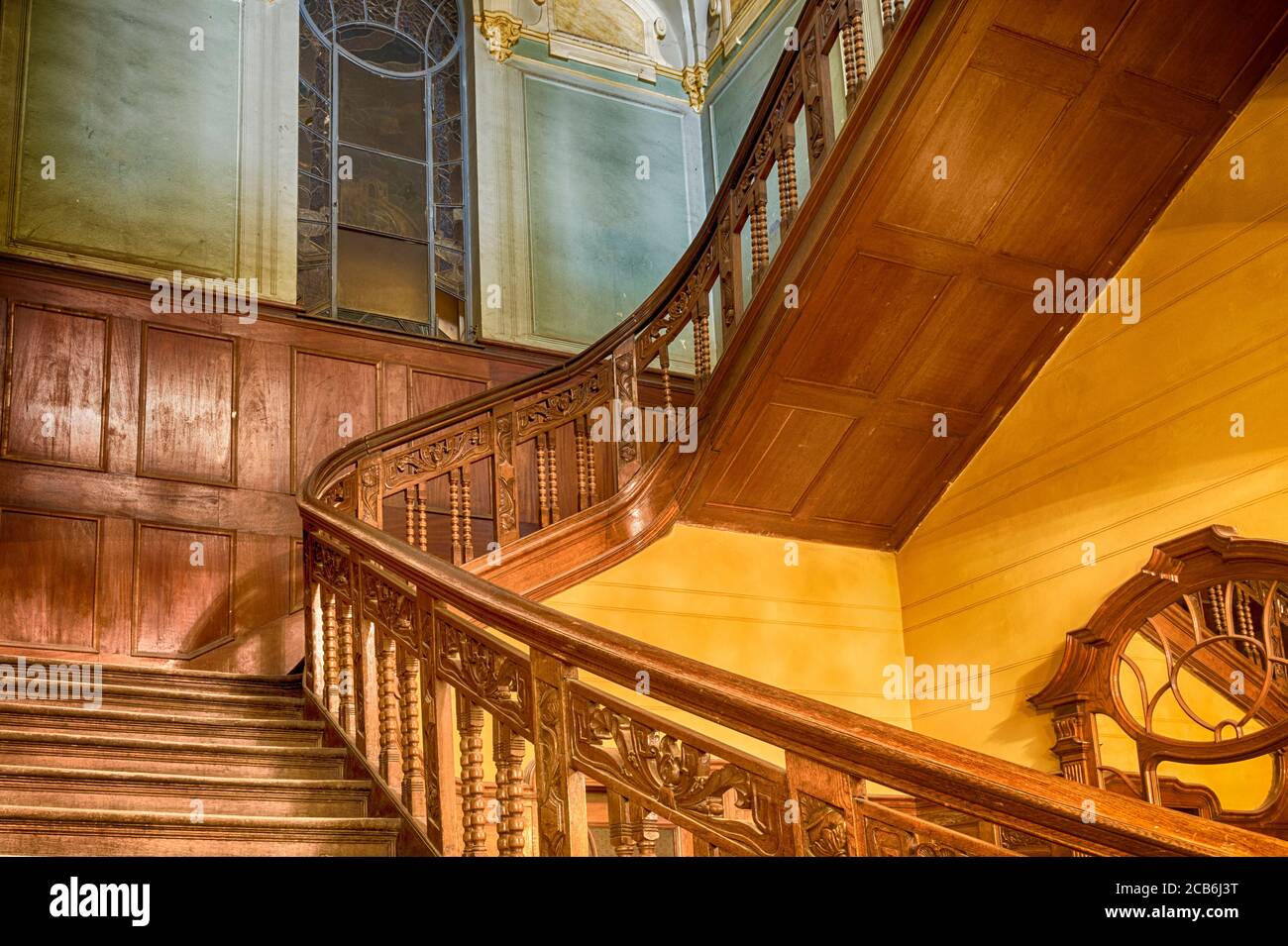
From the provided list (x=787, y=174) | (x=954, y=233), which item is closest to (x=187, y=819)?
(x=787, y=174)

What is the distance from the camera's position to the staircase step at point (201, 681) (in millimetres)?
5004

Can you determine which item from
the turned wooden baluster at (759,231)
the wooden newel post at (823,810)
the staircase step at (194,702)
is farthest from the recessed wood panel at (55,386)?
the wooden newel post at (823,810)

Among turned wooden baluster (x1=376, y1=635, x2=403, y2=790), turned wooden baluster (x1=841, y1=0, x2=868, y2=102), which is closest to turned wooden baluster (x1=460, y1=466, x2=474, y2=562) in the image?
turned wooden baluster (x1=376, y1=635, x2=403, y2=790)

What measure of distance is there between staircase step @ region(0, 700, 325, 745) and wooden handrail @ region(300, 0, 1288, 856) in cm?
16

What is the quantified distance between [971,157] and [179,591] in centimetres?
428

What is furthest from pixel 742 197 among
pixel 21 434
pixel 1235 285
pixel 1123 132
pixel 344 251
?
pixel 21 434

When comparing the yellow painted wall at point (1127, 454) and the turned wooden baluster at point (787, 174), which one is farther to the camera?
the turned wooden baluster at point (787, 174)

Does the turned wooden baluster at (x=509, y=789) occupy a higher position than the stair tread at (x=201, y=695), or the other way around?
the stair tread at (x=201, y=695)

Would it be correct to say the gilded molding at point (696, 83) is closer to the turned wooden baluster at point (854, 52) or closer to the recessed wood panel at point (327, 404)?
the recessed wood panel at point (327, 404)

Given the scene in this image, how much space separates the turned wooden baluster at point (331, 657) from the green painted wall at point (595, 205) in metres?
3.76

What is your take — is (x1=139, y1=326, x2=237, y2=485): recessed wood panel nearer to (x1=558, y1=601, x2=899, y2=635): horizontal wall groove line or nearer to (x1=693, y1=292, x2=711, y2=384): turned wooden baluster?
(x1=558, y1=601, x2=899, y2=635): horizontal wall groove line
